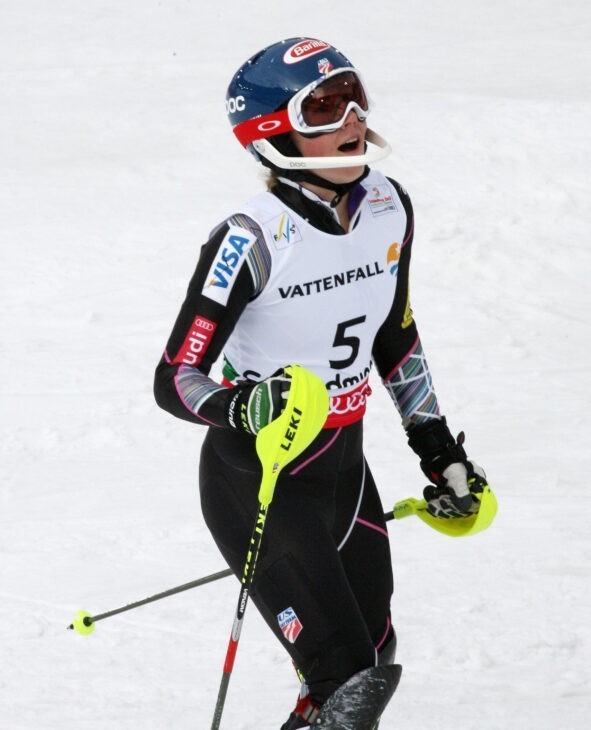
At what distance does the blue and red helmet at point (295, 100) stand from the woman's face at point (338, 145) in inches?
0.9

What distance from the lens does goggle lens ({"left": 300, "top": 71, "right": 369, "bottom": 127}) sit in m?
3.44

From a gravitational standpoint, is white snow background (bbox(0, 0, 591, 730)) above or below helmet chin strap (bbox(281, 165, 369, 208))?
below

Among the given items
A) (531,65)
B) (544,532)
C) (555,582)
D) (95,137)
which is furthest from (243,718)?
(531,65)

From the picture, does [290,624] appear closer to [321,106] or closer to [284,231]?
[284,231]

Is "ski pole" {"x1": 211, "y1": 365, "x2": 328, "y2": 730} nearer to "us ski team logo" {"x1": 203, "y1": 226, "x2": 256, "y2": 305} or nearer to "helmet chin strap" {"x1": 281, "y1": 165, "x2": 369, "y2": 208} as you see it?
"us ski team logo" {"x1": 203, "y1": 226, "x2": 256, "y2": 305}

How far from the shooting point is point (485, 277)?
30.5 feet

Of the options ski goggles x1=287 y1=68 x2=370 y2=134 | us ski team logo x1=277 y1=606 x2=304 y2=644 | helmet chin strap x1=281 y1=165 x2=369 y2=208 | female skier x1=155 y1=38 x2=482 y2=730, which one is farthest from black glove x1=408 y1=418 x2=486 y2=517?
ski goggles x1=287 y1=68 x2=370 y2=134

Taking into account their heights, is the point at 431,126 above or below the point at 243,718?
below

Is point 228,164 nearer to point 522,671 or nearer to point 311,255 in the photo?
point 522,671

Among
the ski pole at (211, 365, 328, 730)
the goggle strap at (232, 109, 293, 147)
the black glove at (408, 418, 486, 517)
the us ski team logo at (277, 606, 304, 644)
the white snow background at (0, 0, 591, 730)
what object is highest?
the goggle strap at (232, 109, 293, 147)

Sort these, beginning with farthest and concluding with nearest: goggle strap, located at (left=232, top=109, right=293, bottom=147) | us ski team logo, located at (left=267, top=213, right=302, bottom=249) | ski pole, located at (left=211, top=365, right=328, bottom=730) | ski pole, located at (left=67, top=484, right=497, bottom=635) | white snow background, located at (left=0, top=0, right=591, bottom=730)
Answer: white snow background, located at (left=0, top=0, right=591, bottom=730) → ski pole, located at (left=67, top=484, right=497, bottom=635) → goggle strap, located at (left=232, top=109, right=293, bottom=147) → us ski team logo, located at (left=267, top=213, right=302, bottom=249) → ski pole, located at (left=211, top=365, right=328, bottom=730)

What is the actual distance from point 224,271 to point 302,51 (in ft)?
2.49

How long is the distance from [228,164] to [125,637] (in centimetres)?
675

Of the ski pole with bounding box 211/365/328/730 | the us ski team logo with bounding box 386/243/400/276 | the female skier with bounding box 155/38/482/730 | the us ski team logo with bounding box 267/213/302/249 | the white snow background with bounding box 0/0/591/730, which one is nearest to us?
the ski pole with bounding box 211/365/328/730
